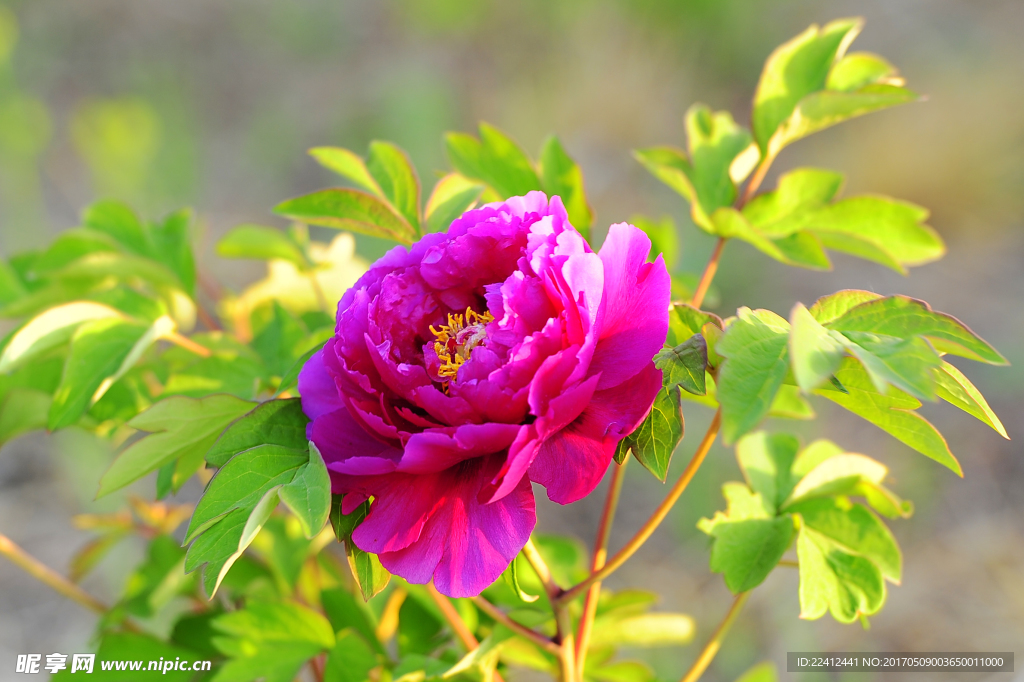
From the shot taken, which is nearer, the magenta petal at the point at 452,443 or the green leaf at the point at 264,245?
the magenta petal at the point at 452,443

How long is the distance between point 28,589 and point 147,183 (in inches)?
49.5

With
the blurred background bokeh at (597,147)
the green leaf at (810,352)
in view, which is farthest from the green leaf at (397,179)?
the blurred background bokeh at (597,147)

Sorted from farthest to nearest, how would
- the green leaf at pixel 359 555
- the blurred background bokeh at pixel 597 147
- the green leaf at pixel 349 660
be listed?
the blurred background bokeh at pixel 597 147
the green leaf at pixel 349 660
the green leaf at pixel 359 555

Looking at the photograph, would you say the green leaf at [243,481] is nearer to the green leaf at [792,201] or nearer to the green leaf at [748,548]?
the green leaf at [748,548]

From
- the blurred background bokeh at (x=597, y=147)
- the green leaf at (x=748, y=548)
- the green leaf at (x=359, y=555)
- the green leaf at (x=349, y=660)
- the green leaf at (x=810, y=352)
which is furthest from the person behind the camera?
the blurred background bokeh at (x=597, y=147)

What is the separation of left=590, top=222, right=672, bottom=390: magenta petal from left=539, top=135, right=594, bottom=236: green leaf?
195mm

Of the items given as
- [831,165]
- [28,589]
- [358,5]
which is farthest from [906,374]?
[358,5]

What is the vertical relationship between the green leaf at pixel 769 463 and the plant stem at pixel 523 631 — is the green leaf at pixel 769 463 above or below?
above

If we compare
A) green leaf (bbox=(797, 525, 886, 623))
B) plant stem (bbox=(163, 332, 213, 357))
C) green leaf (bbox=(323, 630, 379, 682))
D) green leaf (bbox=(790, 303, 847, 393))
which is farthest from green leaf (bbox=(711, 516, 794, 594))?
plant stem (bbox=(163, 332, 213, 357))

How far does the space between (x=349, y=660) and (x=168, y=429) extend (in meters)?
0.29

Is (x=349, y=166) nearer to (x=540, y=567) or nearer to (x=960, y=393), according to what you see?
(x=540, y=567)

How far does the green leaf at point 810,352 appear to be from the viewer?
0.35 meters

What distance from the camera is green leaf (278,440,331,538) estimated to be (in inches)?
15.5

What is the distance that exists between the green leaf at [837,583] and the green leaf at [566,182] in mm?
309
